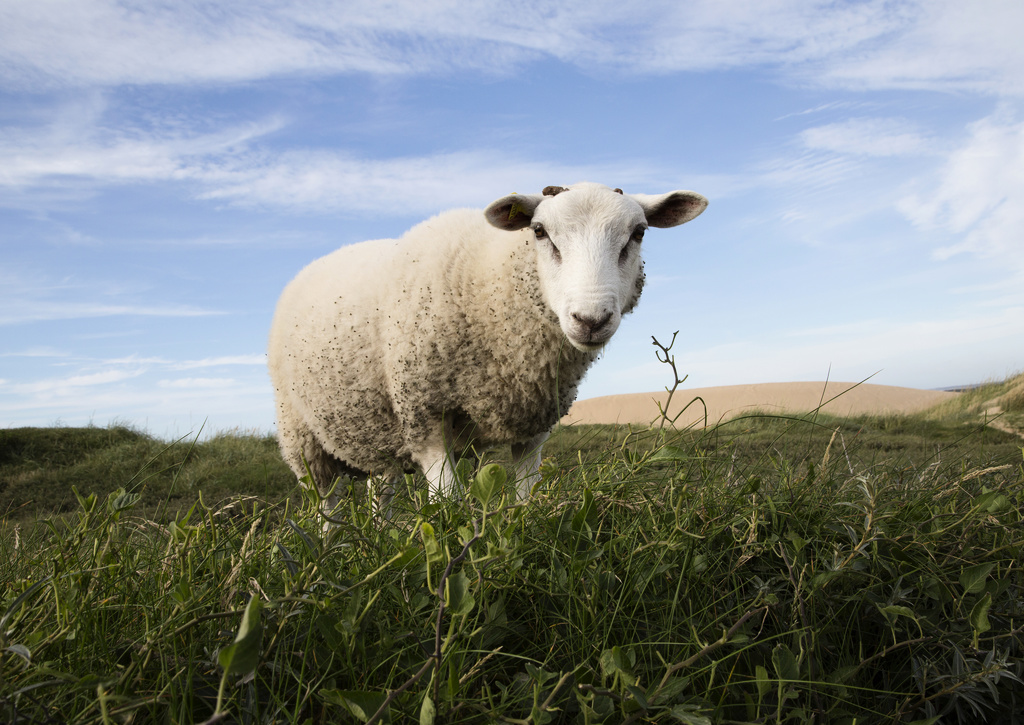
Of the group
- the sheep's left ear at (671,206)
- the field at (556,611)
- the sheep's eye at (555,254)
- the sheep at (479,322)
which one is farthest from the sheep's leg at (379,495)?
the sheep's left ear at (671,206)

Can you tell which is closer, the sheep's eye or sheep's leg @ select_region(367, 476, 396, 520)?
sheep's leg @ select_region(367, 476, 396, 520)

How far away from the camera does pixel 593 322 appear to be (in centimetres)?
360

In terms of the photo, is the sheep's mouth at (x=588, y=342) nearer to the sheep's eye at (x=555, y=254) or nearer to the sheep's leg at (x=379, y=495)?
the sheep's eye at (x=555, y=254)

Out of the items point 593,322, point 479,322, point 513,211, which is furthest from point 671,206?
point 479,322

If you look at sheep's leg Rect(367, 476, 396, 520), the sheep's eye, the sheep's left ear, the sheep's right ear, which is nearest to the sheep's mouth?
the sheep's eye

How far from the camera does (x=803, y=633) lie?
1.60 m

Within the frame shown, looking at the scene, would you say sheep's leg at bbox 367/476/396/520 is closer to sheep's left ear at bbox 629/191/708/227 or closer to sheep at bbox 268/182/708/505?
sheep at bbox 268/182/708/505

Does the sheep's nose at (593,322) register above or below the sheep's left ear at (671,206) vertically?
below

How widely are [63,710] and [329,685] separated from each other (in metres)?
0.54

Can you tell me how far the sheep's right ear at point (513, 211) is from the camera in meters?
4.17

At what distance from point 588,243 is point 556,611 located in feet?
8.77

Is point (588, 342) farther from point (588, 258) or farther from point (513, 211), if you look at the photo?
point (513, 211)

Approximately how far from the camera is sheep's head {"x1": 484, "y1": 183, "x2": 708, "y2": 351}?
3.65m

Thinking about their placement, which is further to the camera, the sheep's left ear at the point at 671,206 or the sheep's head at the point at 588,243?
the sheep's left ear at the point at 671,206
